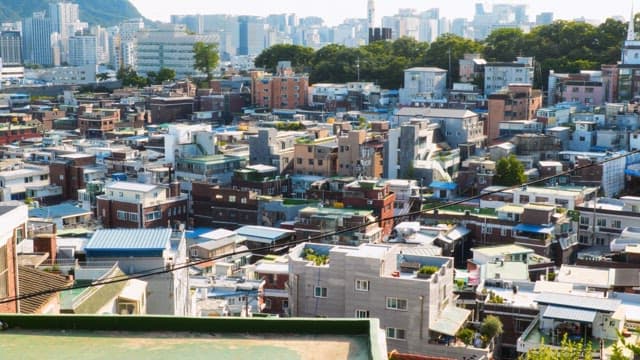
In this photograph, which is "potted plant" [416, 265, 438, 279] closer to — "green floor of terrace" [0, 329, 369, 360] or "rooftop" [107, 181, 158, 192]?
"green floor of terrace" [0, 329, 369, 360]

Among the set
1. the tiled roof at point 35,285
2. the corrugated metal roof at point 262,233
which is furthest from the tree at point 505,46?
the tiled roof at point 35,285

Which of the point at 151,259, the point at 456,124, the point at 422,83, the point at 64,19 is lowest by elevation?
the point at 151,259

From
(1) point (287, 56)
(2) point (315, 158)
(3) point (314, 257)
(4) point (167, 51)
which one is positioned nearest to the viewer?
(3) point (314, 257)

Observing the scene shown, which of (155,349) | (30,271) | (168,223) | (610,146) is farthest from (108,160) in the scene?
(155,349)

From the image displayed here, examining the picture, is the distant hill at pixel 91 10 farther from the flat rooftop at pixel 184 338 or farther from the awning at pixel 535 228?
the flat rooftop at pixel 184 338

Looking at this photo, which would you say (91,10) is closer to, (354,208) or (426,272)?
(354,208)

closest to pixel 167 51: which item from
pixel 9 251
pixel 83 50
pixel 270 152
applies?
pixel 83 50

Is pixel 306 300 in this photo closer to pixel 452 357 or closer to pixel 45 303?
pixel 452 357

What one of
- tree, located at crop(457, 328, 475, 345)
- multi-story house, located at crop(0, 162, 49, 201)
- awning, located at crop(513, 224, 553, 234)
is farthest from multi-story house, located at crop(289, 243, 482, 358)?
multi-story house, located at crop(0, 162, 49, 201)
